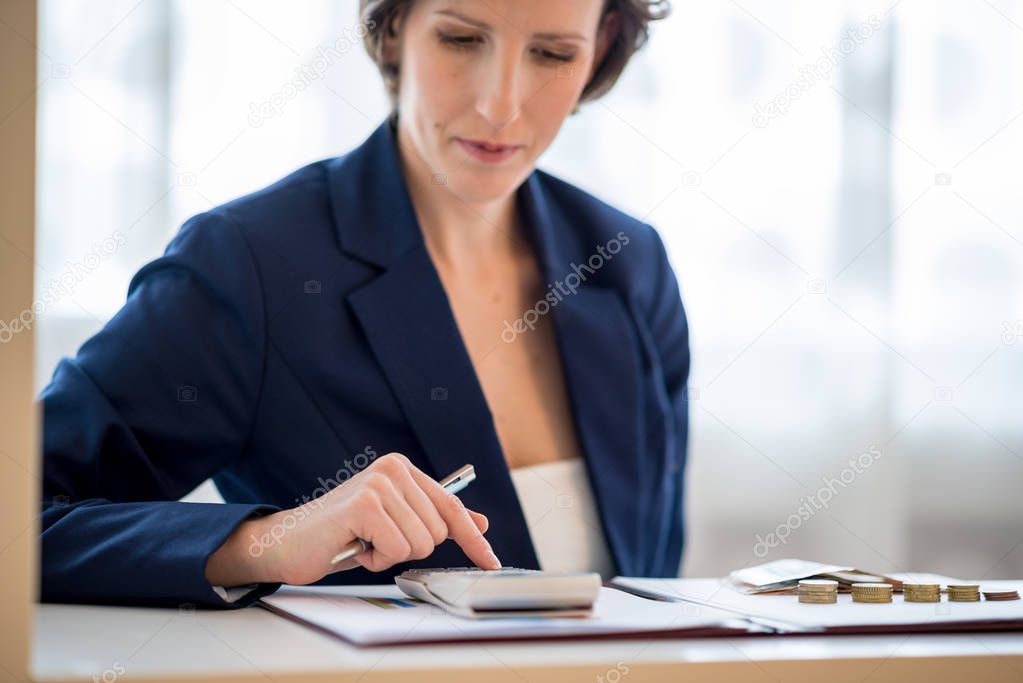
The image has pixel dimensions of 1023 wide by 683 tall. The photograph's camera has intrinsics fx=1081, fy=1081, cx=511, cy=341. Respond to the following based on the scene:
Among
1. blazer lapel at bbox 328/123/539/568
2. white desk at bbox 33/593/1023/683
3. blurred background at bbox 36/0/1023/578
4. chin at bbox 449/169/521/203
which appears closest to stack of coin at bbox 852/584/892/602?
white desk at bbox 33/593/1023/683

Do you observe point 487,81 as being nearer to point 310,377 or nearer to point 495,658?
point 310,377

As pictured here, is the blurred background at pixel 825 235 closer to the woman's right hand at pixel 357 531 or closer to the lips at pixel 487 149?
the lips at pixel 487 149

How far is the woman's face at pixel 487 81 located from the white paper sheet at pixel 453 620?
2.09 ft

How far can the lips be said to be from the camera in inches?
53.6

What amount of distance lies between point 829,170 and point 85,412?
260 cm

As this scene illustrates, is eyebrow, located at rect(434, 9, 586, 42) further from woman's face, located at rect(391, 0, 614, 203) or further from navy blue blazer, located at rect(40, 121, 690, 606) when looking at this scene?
navy blue blazer, located at rect(40, 121, 690, 606)

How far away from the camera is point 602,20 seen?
1613 millimetres

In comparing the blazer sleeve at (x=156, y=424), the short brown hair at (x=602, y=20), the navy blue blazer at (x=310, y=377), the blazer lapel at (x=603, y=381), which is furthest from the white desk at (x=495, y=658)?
the short brown hair at (x=602, y=20)

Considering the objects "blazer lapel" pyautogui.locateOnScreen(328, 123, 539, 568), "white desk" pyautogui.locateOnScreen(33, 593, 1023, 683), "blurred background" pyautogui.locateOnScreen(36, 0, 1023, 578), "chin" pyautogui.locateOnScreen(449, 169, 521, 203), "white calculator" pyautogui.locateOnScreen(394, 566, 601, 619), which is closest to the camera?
"white desk" pyautogui.locateOnScreen(33, 593, 1023, 683)

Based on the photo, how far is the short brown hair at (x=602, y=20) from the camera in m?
1.44

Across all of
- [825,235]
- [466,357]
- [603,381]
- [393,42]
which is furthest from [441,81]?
A: [825,235]

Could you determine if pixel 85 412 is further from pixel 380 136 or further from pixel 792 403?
pixel 792 403

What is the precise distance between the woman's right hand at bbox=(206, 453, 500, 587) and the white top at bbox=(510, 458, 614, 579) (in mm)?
434

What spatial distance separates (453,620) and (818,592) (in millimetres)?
345
